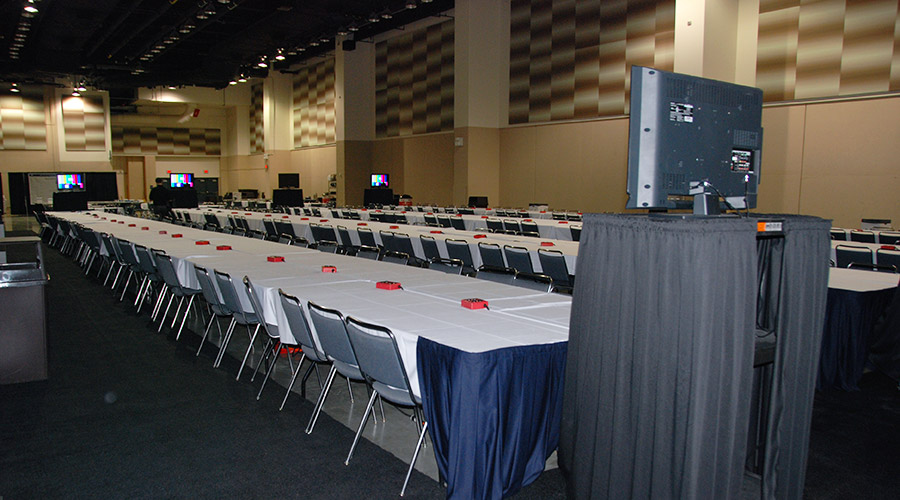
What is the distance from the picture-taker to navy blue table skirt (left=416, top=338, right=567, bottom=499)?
98.1 inches

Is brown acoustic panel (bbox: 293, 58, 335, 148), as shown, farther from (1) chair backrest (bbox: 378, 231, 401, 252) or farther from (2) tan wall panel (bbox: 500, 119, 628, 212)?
(1) chair backrest (bbox: 378, 231, 401, 252)

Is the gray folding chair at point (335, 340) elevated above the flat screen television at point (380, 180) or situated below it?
below

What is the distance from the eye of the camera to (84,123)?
2530 cm

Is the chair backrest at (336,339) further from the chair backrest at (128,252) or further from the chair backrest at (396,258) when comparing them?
the chair backrest at (128,252)

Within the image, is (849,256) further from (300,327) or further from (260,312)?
(260,312)

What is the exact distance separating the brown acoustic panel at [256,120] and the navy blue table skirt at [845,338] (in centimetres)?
2854

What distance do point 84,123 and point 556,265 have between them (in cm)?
2588

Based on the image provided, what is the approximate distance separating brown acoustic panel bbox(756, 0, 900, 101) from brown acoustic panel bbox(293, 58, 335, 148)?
16612mm

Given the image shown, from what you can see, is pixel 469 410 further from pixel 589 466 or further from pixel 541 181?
pixel 541 181

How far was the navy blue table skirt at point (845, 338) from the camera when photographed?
13.7 feet

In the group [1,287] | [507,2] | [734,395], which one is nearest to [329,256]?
[1,287]

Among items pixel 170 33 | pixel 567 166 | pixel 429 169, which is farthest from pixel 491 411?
pixel 429 169

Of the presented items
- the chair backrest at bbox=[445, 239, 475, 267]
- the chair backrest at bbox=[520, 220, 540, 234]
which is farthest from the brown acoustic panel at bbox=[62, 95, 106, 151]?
the chair backrest at bbox=[445, 239, 475, 267]

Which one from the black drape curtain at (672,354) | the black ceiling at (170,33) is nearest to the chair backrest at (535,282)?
the black drape curtain at (672,354)
